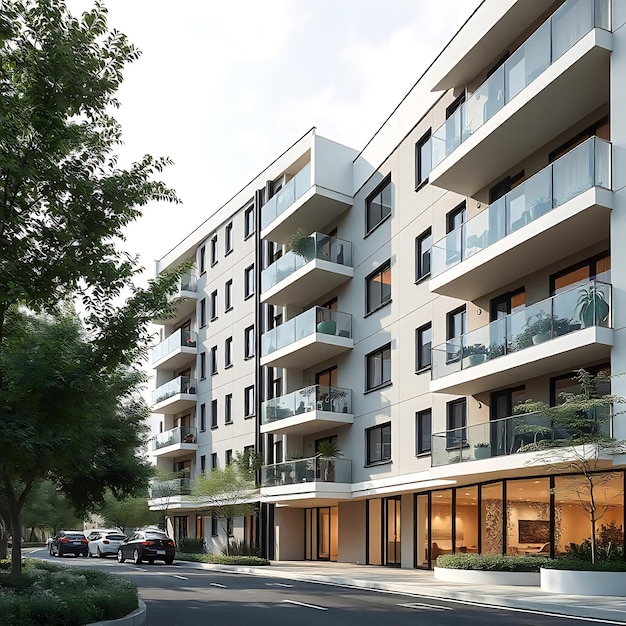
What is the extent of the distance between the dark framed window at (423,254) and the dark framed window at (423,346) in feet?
5.70

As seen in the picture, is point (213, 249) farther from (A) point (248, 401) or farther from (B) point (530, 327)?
(B) point (530, 327)

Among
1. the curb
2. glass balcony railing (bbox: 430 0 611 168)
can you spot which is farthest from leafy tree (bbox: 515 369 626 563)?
the curb

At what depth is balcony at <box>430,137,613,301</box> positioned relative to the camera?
1841 centimetres

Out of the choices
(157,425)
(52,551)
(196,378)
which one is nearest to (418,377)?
(196,378)

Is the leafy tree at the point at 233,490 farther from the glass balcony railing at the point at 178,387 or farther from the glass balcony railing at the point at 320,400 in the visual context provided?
the glass balcony railing at the point at 178,387

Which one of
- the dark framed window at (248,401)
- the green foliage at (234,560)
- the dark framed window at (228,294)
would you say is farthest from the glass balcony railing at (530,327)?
the dark framed window at (228,294)

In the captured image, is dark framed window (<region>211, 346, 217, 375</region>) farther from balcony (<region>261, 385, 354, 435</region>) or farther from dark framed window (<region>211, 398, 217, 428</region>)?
balcony (<region>261, 385, 354, 435</region>)

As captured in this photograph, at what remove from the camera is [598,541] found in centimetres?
1973

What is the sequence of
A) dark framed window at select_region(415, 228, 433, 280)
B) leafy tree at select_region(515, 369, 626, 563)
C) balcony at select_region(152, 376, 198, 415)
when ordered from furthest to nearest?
balcony at select_region(152, 376, 198, 415)
dark framed window at select_region(415, 228, 433, 280)
leafy tree at select_region(515, 369, 626, 563)

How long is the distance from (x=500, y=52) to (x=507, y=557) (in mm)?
13299

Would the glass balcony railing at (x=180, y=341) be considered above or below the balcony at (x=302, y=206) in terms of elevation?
below

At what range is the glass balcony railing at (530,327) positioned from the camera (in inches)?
717

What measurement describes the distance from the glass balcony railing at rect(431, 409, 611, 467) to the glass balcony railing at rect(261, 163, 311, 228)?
13.7 m

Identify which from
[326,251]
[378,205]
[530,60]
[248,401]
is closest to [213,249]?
[248,401]
